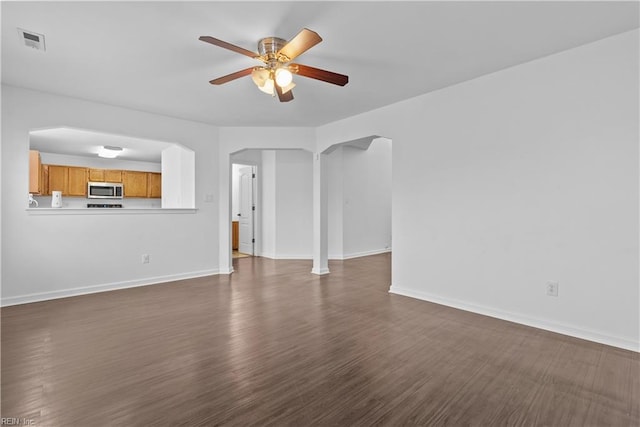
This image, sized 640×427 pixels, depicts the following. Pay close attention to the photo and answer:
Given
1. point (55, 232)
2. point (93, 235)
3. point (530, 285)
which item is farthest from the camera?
point (93, 235)

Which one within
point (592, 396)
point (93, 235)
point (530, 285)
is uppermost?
point (93, 235)

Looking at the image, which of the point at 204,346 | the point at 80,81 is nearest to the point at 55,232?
the point at 80,81

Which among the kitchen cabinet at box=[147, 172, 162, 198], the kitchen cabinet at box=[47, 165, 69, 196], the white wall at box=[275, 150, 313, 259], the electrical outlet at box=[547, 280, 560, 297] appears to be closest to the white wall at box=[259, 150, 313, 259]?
the white wall at box=[275, 150, 313, 259]

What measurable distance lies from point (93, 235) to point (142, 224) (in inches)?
23.8

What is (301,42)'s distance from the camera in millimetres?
2162

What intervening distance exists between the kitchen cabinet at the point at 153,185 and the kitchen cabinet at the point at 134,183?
0.10 metres

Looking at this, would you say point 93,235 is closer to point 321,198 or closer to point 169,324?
point 169,324

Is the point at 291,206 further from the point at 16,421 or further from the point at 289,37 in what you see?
the point at 16,421

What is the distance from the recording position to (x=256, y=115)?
4.57 meters

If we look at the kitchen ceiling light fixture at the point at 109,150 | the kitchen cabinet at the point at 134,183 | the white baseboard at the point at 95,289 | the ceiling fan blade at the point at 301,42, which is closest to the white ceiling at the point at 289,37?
the ceiling fan blade at the point at 301,42

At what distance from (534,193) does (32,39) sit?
4.56 m

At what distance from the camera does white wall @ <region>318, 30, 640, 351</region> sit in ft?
8.15

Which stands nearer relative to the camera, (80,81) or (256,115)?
(80,81)

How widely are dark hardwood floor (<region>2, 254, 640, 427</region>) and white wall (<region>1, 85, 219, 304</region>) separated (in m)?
0.47
